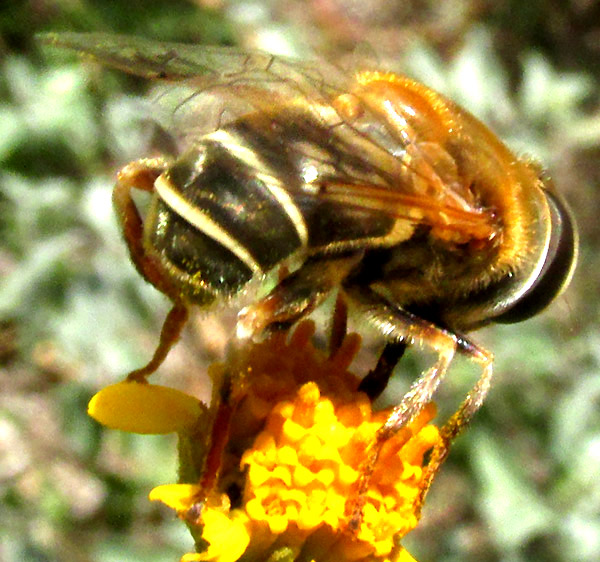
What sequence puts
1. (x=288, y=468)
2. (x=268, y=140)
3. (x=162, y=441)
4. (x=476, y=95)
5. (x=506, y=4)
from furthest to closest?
(x=506, y=4) < (x=476, y=95) < (x=162, y=441) < (x=288, y=468) < (x=268, y=140)

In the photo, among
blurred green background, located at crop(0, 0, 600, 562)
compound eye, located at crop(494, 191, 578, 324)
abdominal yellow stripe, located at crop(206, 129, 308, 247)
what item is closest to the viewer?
abdominal yellow stripe, located at crop(206, 129, 308, 247)

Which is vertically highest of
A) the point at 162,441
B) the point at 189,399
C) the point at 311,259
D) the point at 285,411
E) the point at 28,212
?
the point at 311,259

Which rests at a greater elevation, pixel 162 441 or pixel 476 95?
pixel 476 95

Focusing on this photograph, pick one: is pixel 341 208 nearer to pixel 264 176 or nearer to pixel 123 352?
A: pixel 264 176

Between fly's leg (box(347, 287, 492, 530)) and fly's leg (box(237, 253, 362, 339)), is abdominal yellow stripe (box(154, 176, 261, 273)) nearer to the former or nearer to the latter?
fly's leg (box(237, 253, 362, 339))

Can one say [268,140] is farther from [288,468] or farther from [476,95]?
[476,95]

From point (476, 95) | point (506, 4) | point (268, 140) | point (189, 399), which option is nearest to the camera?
point (268, 140)

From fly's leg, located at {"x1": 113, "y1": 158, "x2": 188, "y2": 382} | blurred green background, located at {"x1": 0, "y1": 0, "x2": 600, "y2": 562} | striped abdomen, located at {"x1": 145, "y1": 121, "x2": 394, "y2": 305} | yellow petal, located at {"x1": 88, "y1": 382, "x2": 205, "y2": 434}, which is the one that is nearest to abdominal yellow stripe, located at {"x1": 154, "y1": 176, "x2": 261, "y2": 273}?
striped abdomen, located at {"x1": 145, "y1": 121, "x2": 394, "y2": 305}

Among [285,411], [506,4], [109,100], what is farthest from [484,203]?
[506,4]
